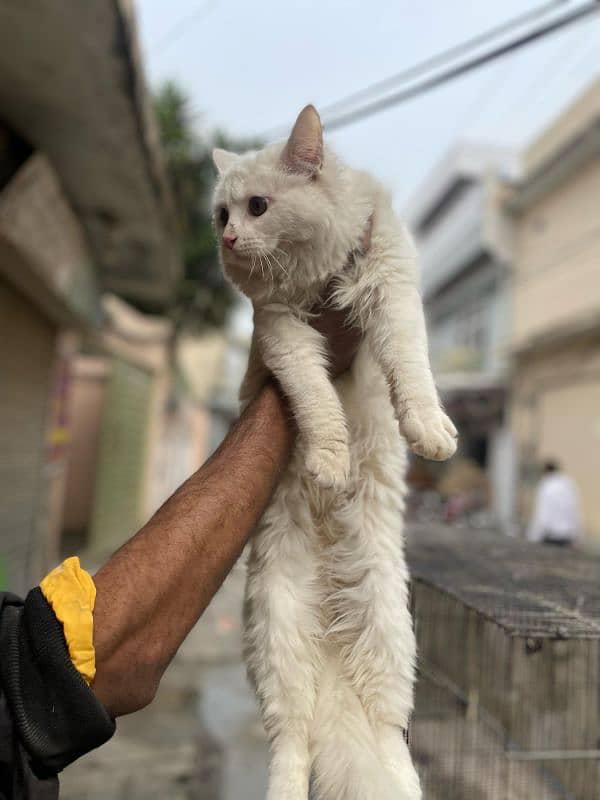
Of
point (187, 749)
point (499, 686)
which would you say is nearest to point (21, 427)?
point (187, 749)

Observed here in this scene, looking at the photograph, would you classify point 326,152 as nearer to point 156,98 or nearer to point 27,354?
point 27,354

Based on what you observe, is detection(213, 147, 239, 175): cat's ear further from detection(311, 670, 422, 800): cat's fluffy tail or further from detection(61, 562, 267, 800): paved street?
detection(61, 562, 267, 800): paved street

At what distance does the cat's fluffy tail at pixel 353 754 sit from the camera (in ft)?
3.04

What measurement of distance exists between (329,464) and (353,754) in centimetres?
47

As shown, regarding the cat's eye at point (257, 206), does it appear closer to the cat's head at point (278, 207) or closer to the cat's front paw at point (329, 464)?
the cat's head at point (278, 207)

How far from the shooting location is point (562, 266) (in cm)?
937

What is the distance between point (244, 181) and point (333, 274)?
26 centimetres

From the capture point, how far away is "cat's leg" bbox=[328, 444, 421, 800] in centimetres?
104

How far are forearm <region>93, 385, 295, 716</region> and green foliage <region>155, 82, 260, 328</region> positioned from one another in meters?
6.04

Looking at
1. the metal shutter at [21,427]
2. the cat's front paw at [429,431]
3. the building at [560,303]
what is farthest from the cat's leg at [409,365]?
the building at [560,303]

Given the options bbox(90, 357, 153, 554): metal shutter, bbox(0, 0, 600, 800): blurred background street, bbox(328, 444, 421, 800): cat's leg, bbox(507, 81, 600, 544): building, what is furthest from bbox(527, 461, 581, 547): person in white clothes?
bbox(328, 444, 421, 800): cat's leg

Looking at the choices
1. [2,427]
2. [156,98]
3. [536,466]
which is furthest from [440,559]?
[536,466]

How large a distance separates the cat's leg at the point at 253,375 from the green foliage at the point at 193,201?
5750mm

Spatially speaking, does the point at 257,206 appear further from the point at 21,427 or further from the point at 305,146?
the point at 21,427
